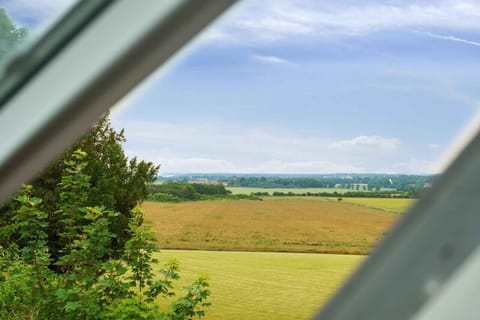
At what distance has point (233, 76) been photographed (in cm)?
1059

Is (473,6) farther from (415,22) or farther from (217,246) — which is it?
(217,246)

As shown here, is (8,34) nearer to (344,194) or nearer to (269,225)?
(269,225)

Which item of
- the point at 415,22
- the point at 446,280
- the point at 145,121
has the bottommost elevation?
the point at 446,280

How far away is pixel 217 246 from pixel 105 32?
758cm

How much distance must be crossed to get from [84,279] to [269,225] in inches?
183

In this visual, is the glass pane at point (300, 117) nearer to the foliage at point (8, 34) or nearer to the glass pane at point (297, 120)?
the glass pane at point (297, 120)

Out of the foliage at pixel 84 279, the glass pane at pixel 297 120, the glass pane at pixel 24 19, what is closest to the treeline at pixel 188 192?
the glass pane at pixel 297 120

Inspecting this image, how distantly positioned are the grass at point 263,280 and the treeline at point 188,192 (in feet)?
2.17

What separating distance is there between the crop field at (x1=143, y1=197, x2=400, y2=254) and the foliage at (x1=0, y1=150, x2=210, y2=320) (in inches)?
163

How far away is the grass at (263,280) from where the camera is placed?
21.2 feet

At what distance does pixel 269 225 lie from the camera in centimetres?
761

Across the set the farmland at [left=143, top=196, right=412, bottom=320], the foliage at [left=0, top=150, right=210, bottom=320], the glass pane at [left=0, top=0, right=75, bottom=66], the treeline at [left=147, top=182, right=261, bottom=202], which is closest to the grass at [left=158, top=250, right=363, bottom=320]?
the farmland at [left=143, top=196, right=412, bottom=320]

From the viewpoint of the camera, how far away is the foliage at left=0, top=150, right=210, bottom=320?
9.86ft

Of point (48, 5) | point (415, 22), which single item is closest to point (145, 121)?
point (415, 22)
